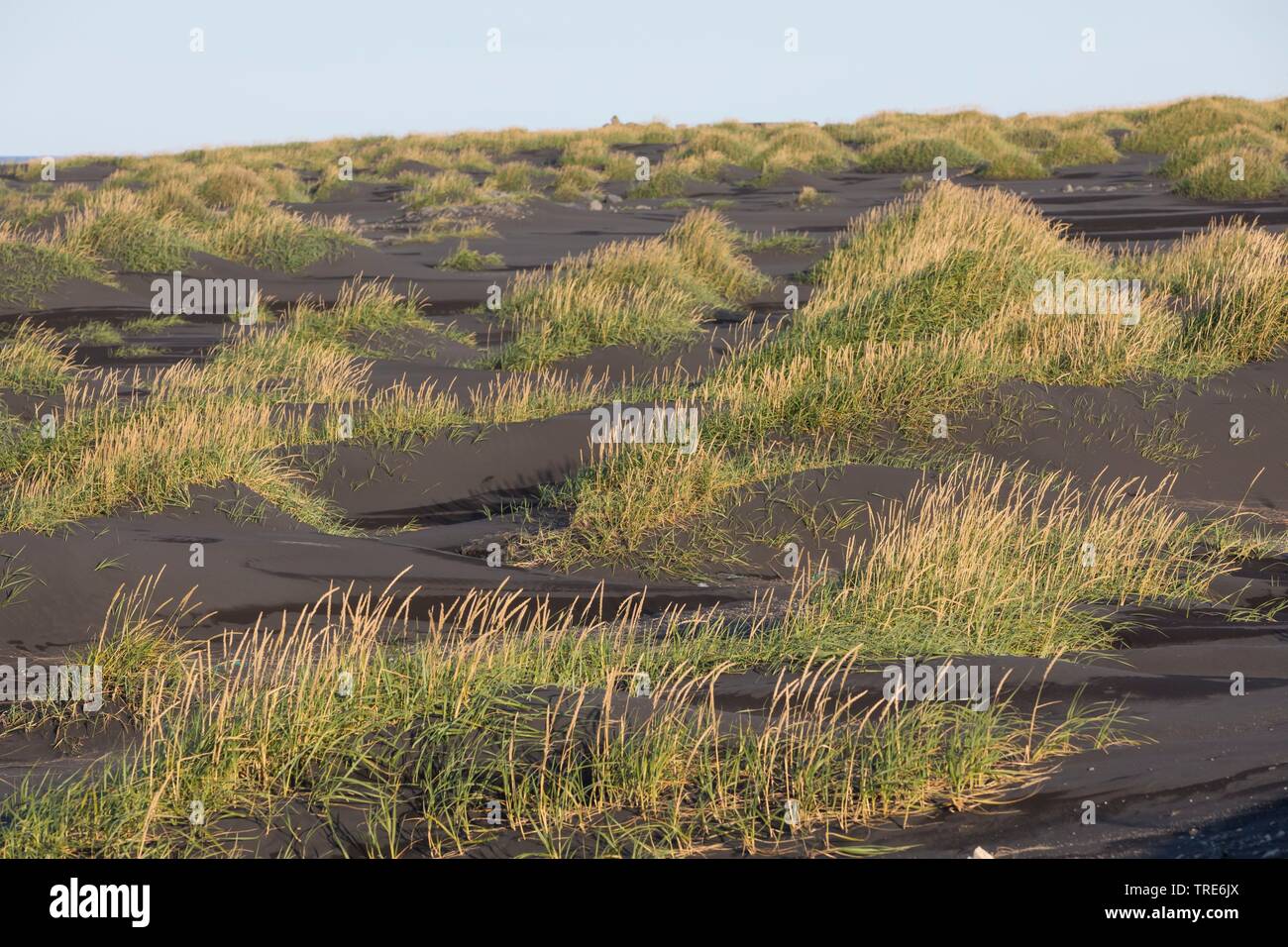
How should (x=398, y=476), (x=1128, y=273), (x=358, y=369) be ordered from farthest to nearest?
(x=1128, y=273) < (x=358, y=369) < (x=398, y=476)

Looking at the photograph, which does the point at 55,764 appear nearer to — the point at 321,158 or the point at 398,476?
the point at 398,476

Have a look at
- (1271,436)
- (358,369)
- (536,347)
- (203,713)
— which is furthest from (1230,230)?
(203,713)

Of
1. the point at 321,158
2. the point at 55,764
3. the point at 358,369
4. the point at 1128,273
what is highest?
the point at 321,158

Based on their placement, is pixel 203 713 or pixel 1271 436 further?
pixel 1271 436

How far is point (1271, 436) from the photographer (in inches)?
465

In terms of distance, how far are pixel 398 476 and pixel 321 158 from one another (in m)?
43.0

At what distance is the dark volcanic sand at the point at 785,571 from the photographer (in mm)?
4727

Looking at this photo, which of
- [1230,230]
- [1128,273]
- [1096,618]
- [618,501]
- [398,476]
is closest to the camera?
[1096,618]

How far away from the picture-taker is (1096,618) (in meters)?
7.21

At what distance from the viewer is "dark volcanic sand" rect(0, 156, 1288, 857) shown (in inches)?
186

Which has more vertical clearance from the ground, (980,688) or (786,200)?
(786,200)

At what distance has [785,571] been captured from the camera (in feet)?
28.8

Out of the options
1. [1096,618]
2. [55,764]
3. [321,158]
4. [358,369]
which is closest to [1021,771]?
[1096,618]

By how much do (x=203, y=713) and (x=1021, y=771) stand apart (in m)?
3.31
